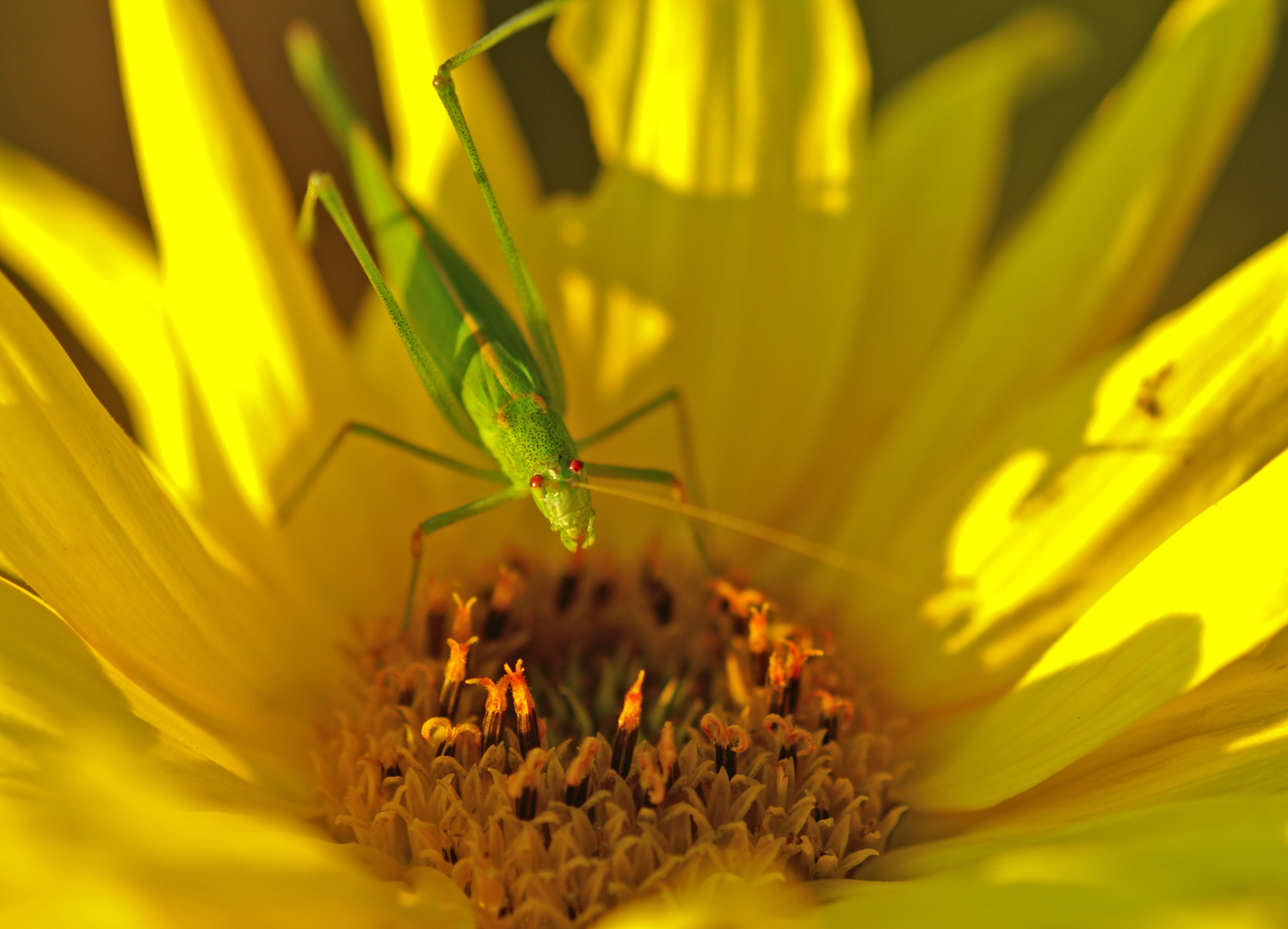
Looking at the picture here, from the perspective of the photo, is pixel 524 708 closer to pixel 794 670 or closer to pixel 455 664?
pixel 455 664

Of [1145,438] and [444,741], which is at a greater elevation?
[1145,438]

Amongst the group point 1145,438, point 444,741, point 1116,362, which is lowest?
point 444,741

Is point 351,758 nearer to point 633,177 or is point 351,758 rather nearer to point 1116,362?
point 633,177

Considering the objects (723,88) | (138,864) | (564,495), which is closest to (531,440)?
(564,495)

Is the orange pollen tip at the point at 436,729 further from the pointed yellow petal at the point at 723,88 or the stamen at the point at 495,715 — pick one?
the pointed yellow petal at the point at 723,88

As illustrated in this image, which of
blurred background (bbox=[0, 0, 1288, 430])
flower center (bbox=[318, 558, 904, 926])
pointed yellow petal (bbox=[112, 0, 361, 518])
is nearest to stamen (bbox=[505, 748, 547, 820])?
flower center (bbox=[318, 558, 904, 926])

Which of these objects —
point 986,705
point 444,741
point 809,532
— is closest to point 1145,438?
point 986,705
